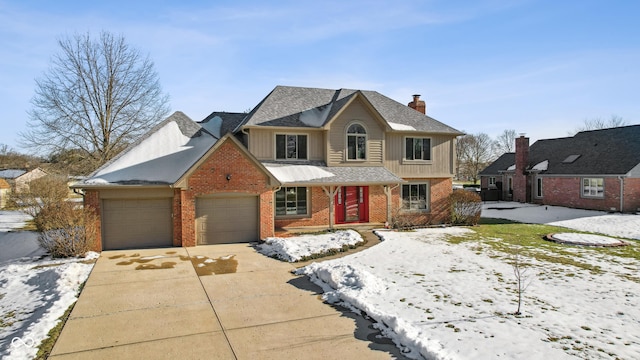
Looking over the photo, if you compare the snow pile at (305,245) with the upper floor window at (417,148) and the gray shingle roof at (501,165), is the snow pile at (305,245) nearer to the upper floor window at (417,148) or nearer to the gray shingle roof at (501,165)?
the upper floor window at (417,148)

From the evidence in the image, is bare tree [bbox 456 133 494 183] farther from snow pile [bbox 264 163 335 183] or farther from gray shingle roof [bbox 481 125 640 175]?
snow pile [bbox 264 163 335 183]

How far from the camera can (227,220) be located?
50.5 feet

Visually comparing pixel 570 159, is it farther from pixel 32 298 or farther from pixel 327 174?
pixel 32 298

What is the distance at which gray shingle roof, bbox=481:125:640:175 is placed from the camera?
25.3 m

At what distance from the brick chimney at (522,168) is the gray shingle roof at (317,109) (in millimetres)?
13284

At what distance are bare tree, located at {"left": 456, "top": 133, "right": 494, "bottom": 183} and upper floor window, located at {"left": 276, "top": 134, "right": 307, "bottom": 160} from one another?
51.3 metres

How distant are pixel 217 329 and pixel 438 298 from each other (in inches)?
181

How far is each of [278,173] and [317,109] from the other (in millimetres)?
5024

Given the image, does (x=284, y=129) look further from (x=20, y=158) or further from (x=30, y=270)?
(x=20, y=158)

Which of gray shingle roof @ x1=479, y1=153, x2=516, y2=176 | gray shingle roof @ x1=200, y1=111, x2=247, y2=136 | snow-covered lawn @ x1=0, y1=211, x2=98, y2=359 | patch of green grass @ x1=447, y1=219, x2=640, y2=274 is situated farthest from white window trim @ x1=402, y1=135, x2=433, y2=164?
gray shingle roof @ x1=479, y1=153, x2=516, y2=176

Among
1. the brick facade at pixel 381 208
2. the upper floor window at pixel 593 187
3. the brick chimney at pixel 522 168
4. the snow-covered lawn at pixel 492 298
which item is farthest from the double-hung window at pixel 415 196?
the brick chimney at pixel 522 168

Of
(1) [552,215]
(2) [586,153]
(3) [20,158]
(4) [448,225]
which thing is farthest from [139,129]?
(3) [20,158]

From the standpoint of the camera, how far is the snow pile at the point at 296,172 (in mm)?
17422

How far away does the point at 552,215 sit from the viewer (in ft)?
80.9
